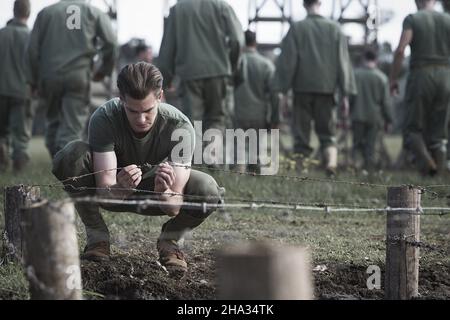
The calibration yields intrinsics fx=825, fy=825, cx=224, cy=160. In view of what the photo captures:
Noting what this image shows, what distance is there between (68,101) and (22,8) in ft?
5.60

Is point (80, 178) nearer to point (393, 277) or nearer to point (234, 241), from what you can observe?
point (234, 241)

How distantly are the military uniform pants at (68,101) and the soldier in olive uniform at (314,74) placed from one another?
2.38 metres

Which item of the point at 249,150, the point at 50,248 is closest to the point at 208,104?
the point at 249,150

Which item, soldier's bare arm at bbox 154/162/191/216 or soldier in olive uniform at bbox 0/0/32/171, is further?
soldier in olive uniform at bbox 0/0/32/171

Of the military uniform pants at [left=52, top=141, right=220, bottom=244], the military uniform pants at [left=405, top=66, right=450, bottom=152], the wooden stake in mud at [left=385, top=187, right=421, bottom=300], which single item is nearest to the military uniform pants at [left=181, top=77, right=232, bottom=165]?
the military uniform pants at [left=405, top=66, right=450, bottom=152]

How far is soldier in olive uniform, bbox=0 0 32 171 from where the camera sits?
32.0 ft

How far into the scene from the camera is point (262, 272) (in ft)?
8.50

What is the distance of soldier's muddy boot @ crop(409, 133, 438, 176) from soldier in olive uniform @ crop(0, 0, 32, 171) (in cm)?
452

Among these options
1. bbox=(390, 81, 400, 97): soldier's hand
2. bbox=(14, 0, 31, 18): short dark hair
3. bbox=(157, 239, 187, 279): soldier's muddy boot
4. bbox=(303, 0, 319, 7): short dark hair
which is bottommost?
bbox=(157, 239, 187, 279): soldier's muddy boot

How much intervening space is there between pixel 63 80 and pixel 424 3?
13.6 feet

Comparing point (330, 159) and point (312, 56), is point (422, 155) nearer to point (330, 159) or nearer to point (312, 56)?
point (330, 159)

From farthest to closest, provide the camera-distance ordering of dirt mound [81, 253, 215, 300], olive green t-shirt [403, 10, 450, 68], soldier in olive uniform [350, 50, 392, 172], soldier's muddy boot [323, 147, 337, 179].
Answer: soldier in olive uniform [350, 50, 392, 172] < soldier's muddy boot [323, 147, 337, 179] < olive green t-shirt [403, 10, 450, 68] < dirt mound [81, 253, 215, 300]

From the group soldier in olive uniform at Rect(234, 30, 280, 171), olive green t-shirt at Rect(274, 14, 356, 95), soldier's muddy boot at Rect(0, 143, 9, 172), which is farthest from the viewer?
soldier in olive uniform at Rect(234, 30, 280, 171)

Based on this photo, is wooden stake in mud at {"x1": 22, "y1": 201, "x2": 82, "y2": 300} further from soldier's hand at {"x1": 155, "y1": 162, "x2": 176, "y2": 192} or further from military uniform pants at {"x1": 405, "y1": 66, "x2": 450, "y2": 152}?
military uniform pants at {"x1": 405, "y1": 66, "x2": 450, "y2": 152}
